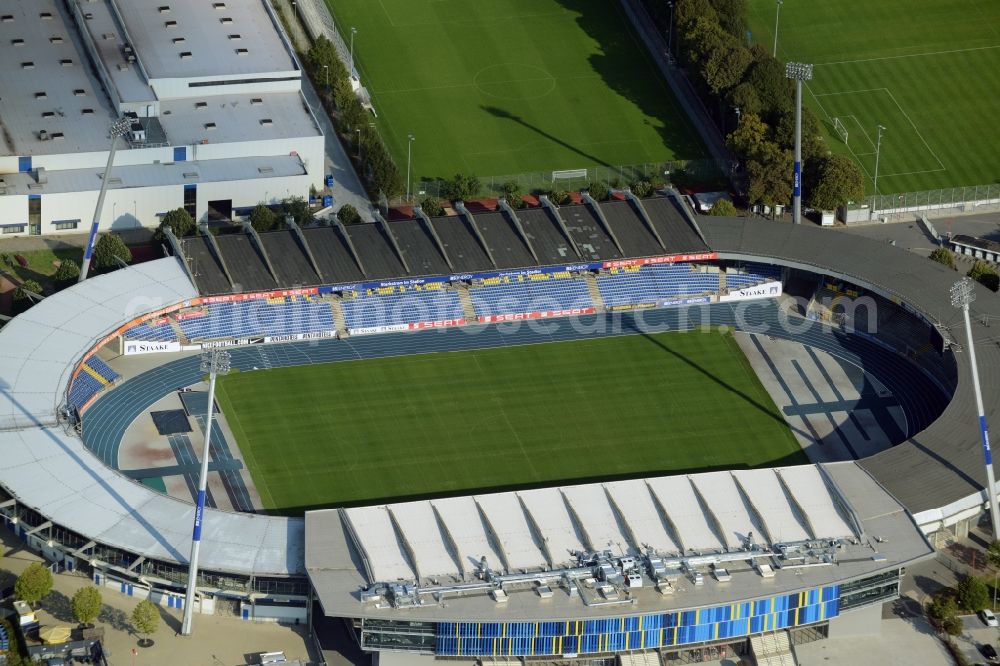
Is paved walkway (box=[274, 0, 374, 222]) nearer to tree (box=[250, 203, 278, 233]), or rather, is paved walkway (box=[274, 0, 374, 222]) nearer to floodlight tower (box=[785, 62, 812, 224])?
tree (box=[250, 203, 278, 233])

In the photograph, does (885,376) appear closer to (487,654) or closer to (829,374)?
(829,374)

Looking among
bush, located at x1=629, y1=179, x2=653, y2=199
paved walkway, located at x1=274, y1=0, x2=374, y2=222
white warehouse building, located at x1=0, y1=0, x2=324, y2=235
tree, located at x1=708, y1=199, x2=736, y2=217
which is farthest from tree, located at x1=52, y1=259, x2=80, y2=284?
tree, located at x1=708, y1=199, x2=736, y2=217

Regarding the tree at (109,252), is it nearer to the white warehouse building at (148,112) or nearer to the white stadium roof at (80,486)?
the white warehouse building at (148,112)

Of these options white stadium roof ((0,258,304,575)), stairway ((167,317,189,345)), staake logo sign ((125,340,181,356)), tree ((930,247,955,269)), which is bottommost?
white stadium roof ((0,258,304,575))

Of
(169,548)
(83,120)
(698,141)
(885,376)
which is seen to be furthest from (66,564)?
(698,141)

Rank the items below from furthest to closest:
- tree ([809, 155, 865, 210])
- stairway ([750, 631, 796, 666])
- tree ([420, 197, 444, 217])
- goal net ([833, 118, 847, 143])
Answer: goal net ([833, 118, 847, 143]) → tree ([809, 155, 865, 210]) → tree ([420, 197, 444, 217]) → stairway ([750, 631, 796, 666])

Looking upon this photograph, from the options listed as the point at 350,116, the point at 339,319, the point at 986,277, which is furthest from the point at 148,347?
the point at 986,277

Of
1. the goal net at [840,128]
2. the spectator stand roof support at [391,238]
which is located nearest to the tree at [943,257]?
the goal net at [840,128]
